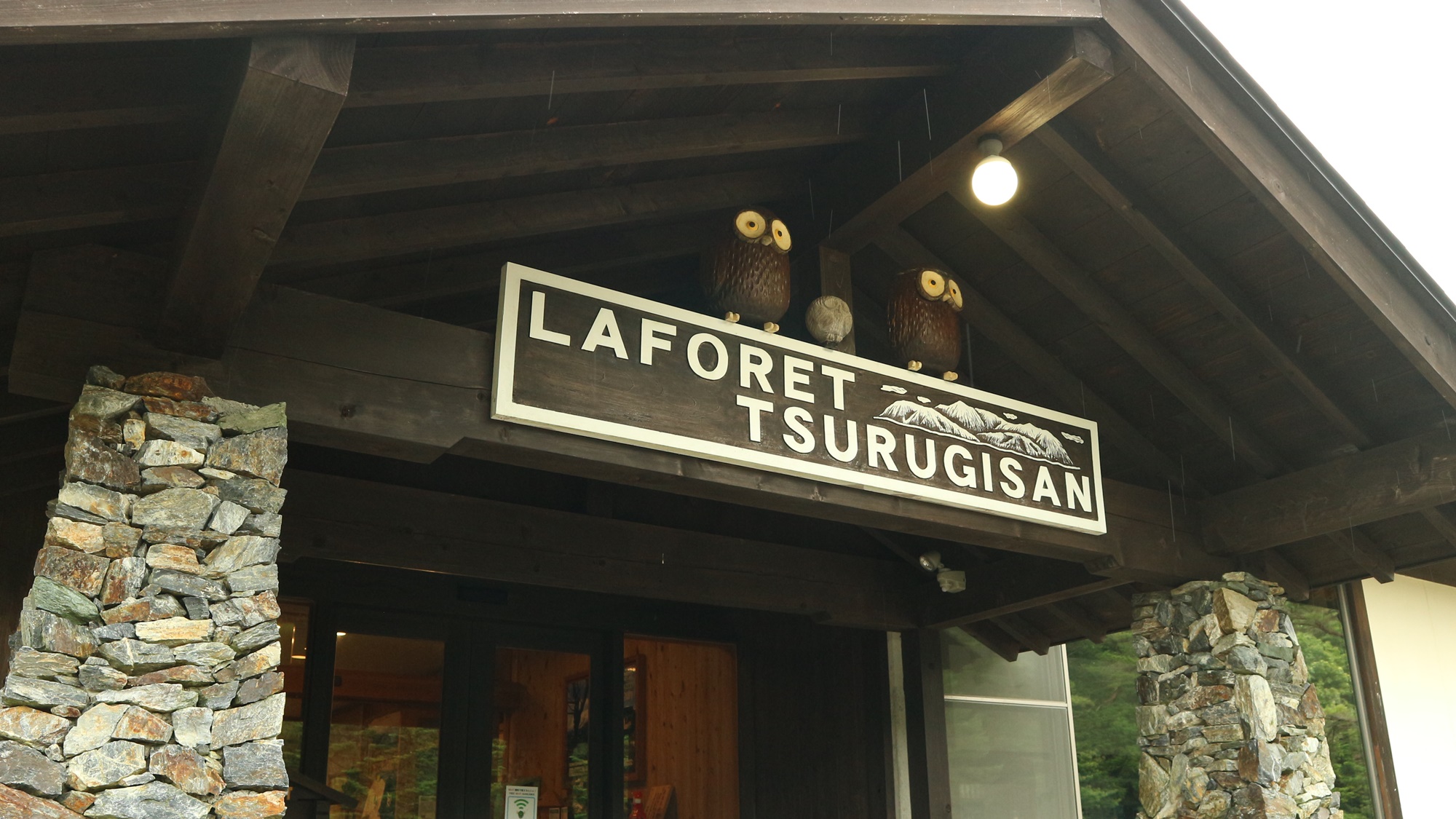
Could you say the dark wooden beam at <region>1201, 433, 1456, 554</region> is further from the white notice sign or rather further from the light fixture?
the white notice sign

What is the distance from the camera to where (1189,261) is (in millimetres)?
4816

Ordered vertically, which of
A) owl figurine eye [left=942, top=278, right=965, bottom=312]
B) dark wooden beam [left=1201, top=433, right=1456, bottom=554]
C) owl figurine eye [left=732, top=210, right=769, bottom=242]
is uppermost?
owl figurine eye [left=732, top=210, right=769, bottom=242]

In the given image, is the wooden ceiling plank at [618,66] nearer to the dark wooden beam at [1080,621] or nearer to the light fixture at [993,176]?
the light fixture at [993,176]

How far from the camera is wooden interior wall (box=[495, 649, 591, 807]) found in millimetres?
6695

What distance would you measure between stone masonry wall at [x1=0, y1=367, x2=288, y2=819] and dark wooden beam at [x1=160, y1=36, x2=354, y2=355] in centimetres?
28

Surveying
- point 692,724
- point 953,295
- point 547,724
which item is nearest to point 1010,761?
point 692,724

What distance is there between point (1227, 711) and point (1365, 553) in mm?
1214

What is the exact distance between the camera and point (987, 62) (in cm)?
419

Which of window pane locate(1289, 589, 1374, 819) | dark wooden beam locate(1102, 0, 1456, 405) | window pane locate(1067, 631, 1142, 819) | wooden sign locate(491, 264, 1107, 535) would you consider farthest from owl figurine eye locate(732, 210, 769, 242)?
window pane locate(1067, 631, 1142, 819)

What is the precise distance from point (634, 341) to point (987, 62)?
162 centimetres

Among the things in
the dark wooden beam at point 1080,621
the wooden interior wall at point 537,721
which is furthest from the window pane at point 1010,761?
the wooden interior wall at point 537,721

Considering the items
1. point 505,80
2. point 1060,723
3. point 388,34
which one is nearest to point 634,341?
point 505,80

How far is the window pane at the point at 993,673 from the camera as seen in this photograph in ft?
24.6

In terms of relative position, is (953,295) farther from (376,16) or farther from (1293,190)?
(376,16)
